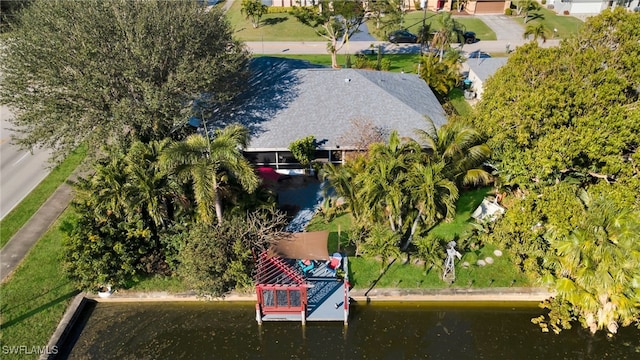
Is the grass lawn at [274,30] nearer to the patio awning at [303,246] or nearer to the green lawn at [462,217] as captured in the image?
the green lawn at [462,217]

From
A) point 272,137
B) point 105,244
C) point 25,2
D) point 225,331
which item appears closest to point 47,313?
point 105,244

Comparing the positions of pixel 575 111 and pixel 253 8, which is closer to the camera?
pixel 575 111

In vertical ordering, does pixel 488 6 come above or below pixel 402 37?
above

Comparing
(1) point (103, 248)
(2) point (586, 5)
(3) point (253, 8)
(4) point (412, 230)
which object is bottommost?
(4) point (412, 230)

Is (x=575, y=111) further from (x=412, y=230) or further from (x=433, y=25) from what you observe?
(x=433, y=25)

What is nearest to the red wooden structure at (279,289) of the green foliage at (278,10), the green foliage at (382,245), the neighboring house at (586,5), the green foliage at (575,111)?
the green foliage at (382,245)

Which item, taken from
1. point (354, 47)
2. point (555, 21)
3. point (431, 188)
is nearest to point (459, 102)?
point (354, 47)
